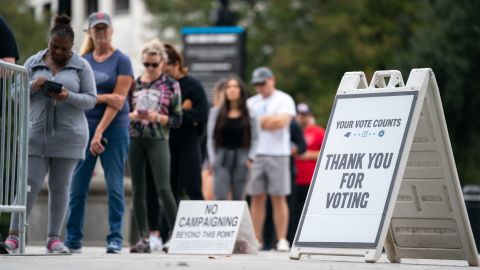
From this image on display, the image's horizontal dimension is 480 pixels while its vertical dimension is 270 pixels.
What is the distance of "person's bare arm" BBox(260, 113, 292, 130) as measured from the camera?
56.3ft

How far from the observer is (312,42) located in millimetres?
45594

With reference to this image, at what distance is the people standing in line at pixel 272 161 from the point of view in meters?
17.2

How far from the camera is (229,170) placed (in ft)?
55.0

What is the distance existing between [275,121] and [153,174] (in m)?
3.45

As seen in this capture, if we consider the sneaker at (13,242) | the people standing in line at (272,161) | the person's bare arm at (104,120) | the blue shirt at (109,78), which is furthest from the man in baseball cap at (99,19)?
the people standing in line at (272,161)

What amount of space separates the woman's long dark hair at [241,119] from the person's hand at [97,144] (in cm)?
363

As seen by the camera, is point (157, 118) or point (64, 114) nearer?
point (64, 114)

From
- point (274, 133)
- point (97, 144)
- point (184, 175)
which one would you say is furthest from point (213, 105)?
point (97, 144)

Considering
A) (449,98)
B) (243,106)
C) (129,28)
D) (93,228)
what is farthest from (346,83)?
(129,28)

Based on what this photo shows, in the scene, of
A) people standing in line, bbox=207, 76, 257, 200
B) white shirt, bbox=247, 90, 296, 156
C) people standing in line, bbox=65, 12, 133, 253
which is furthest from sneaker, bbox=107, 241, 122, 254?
white shirt, bbox=247, 90, 296, 156

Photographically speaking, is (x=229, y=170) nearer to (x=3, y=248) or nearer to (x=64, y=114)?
(x=64, y=114)

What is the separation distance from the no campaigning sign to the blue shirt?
2733 millimetres

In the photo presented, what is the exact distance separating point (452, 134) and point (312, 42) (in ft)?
33.1

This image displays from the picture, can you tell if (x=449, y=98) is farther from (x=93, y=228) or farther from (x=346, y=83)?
(x=346, y=83)
